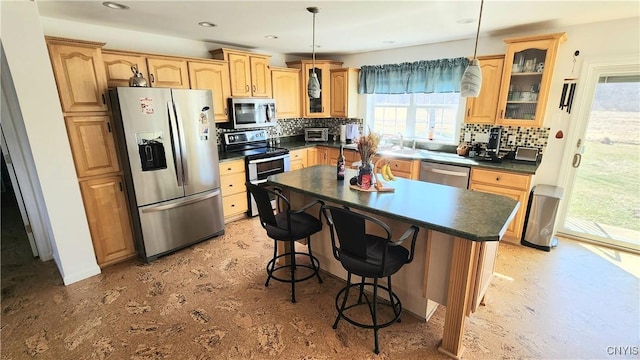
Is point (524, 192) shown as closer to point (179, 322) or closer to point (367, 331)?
point (367, 331)

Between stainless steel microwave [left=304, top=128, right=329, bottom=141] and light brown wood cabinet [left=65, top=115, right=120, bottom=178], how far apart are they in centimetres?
304

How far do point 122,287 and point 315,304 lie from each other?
1793 millimetres

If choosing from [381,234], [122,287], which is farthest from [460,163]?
[122,287]

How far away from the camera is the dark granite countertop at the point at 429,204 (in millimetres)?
1647

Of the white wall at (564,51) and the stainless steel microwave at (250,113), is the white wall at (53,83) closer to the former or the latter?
the white wall at (564,51)

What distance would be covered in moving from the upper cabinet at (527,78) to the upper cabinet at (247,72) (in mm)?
3118

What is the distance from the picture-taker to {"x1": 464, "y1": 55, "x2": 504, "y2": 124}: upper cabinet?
343cm

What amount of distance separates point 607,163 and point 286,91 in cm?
424

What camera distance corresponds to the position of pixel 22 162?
287cm

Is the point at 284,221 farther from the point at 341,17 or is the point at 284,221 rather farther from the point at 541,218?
the point at 541,218

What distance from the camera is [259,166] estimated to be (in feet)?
13.5

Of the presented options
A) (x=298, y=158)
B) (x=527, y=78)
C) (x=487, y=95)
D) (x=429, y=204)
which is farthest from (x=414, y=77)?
(x=429, y=204)

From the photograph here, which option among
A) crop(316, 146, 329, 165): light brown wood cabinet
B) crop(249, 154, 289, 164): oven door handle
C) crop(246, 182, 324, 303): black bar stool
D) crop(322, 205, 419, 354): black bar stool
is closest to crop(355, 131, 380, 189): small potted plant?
Result: crop(246, 182, 324, 303): black bar stool

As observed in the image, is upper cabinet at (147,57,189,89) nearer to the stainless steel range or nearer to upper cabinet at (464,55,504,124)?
the stainless steel range
